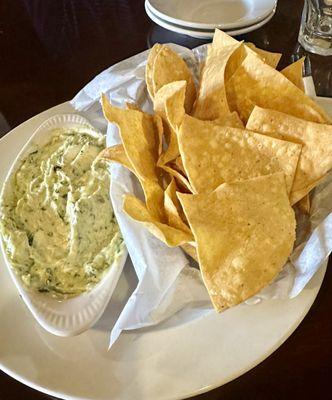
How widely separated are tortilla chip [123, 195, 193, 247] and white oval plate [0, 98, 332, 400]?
146 millimetres

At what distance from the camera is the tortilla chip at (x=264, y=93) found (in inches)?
40.2

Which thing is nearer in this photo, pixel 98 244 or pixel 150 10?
pixel 98 244

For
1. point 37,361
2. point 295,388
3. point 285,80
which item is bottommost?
point 295,388

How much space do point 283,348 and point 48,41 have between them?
1.09m

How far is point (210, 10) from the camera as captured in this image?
1539 mm

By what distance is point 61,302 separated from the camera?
3.04ft

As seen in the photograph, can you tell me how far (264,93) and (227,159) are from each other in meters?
0.19

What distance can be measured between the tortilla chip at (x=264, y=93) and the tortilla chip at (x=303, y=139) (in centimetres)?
6

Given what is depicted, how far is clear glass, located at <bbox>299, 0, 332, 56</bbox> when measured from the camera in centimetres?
141

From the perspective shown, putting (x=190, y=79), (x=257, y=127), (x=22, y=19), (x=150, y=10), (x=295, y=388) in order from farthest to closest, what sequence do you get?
(x=22, y=19) → (x=150, y=10) → (x=190, y=79) → (x=257, y=127) → (x=295, y=388)

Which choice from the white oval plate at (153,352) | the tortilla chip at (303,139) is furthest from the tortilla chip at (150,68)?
the white oval plate at (153,352)

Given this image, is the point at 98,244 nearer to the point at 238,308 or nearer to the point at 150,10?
the point at 238,308

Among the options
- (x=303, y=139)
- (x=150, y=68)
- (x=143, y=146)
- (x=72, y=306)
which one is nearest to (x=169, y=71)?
(x=150, y=68)

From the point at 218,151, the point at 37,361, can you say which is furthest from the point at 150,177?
the point at 37,361
